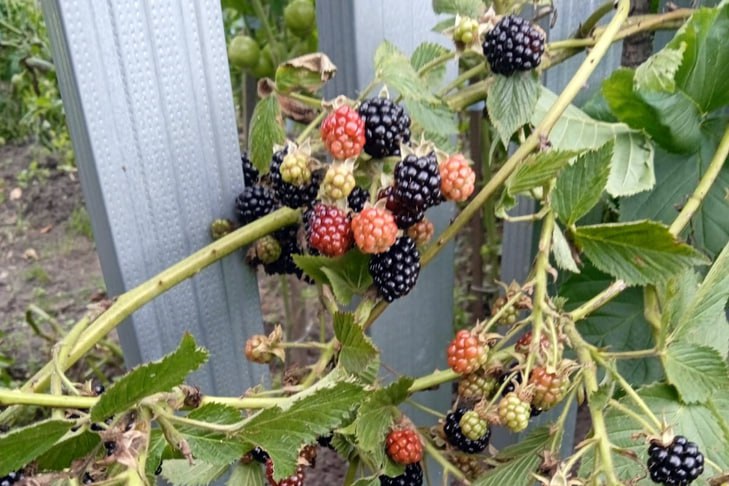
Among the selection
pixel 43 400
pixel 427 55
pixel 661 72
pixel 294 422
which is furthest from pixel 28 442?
pixel 661 72

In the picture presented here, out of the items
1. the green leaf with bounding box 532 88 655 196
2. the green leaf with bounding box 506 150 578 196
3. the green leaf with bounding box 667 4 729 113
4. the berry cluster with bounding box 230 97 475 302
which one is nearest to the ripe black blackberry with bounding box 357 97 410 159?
the berry cluster with bounding box 230 97 475 302

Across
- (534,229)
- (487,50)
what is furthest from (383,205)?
(534,229)

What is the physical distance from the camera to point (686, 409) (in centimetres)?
62

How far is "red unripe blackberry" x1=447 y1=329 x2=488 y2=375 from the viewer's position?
1.93ft

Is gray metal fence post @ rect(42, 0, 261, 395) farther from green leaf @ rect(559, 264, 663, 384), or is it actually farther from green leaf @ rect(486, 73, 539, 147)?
green leaf @ rect(559, 264, 663, 384)

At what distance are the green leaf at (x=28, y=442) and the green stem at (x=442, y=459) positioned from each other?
0.33 m

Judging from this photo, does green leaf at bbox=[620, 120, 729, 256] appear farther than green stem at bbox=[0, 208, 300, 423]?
Yes

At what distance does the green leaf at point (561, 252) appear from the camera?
2.08 ft

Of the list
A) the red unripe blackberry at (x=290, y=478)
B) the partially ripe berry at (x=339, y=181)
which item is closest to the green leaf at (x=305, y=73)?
the partially ripe berry at (x=339, y=181)

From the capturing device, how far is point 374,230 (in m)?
0.54

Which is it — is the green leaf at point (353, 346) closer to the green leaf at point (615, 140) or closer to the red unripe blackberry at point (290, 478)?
the red unripe blackberry at point (290, 478)

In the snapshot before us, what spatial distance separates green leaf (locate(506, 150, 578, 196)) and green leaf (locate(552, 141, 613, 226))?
12 millimetres

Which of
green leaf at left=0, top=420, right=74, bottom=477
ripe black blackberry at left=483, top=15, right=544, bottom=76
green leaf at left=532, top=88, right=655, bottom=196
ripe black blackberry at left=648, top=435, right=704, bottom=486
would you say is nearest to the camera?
green leaf at left=0, top=420, right=74, bottom=477

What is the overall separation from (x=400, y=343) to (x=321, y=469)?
31.9 inches
